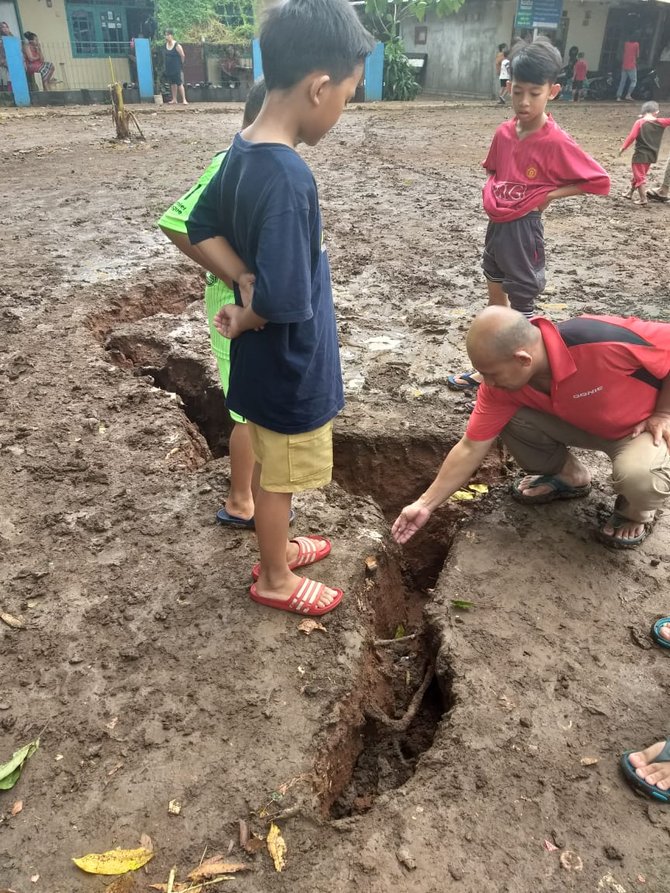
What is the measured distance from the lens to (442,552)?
319cm

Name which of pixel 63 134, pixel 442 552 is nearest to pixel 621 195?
pixel 442 552

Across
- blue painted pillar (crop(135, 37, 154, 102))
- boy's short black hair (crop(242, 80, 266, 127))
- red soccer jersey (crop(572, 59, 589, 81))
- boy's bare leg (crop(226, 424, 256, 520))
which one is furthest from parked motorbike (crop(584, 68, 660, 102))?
boy's bare leg (crop(226, 424, 256, 520))

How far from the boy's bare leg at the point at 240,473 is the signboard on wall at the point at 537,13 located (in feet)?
75.3

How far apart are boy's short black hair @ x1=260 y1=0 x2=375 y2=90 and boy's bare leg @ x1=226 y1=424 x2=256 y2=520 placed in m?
1.20

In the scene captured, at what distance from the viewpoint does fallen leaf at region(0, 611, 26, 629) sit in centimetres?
228

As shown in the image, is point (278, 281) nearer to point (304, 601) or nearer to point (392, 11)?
point (304, 601)

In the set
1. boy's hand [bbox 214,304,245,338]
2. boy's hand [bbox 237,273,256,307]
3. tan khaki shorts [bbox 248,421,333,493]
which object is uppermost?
boy's hand [bbox 237,273,256,307]

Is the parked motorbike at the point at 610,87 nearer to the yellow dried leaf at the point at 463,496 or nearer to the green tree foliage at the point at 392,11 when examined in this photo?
the green tree foliage at the point at 392,11

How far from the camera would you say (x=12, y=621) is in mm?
2303

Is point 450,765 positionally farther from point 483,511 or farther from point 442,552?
point 442,552

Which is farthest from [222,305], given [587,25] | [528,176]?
[587,25]

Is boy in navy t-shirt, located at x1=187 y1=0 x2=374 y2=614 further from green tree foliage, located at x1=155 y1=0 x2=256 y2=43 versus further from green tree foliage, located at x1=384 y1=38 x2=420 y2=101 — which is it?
green tree foliage, located at x1=155 y1=0 x2=256 y2=43

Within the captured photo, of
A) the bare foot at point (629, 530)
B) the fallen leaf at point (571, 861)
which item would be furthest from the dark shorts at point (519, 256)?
the fallen leaf at point (571, 861)

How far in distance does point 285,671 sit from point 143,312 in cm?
340
